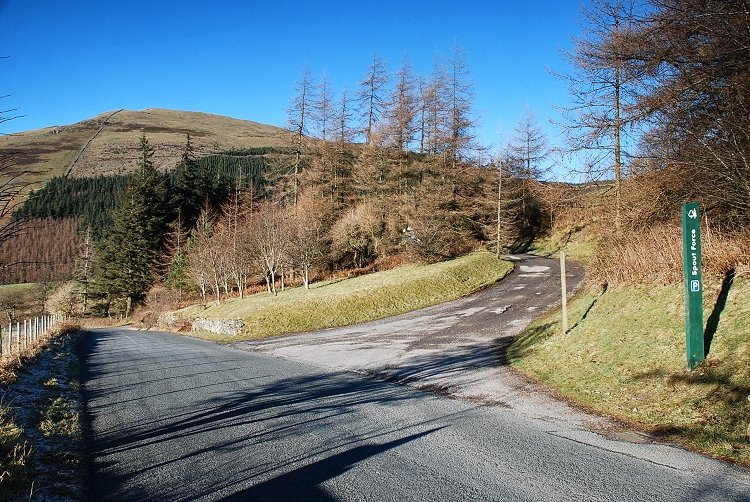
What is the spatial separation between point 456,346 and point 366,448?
8.87 metres

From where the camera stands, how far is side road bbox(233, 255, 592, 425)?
883cm

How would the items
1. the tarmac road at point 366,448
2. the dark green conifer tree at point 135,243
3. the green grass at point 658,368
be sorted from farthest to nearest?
1. the dark green conifer tree at point 135,243
2. the green grass at point 658,368
3. the tarmac road at point 366,448

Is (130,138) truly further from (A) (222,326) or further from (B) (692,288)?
(B) (692,288)

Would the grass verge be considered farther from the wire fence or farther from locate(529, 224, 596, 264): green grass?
locate(529, 224, 596, 264): green grass

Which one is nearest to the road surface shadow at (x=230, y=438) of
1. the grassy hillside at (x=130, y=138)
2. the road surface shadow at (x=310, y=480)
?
the road surface shadow at (x=310, y=480)

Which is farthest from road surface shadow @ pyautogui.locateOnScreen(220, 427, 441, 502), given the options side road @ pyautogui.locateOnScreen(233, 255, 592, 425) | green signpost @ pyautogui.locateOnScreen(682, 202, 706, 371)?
green signpost @ pyautogui.locateOnScreen(682, 202, 706, 371)

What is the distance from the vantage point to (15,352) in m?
11.4

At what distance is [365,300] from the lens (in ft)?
76.3

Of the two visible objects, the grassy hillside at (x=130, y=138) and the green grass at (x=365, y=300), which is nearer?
the green grass at (x=365, y=300)

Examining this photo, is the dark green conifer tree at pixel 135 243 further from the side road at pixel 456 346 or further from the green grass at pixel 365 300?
the side road at pixel 456 346

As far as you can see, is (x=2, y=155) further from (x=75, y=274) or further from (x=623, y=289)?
(x=75, y=274)

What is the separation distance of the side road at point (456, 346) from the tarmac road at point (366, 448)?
0.49ft

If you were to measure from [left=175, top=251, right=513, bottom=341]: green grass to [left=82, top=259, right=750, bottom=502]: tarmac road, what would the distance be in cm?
1191

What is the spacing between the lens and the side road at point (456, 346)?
29.0ft
